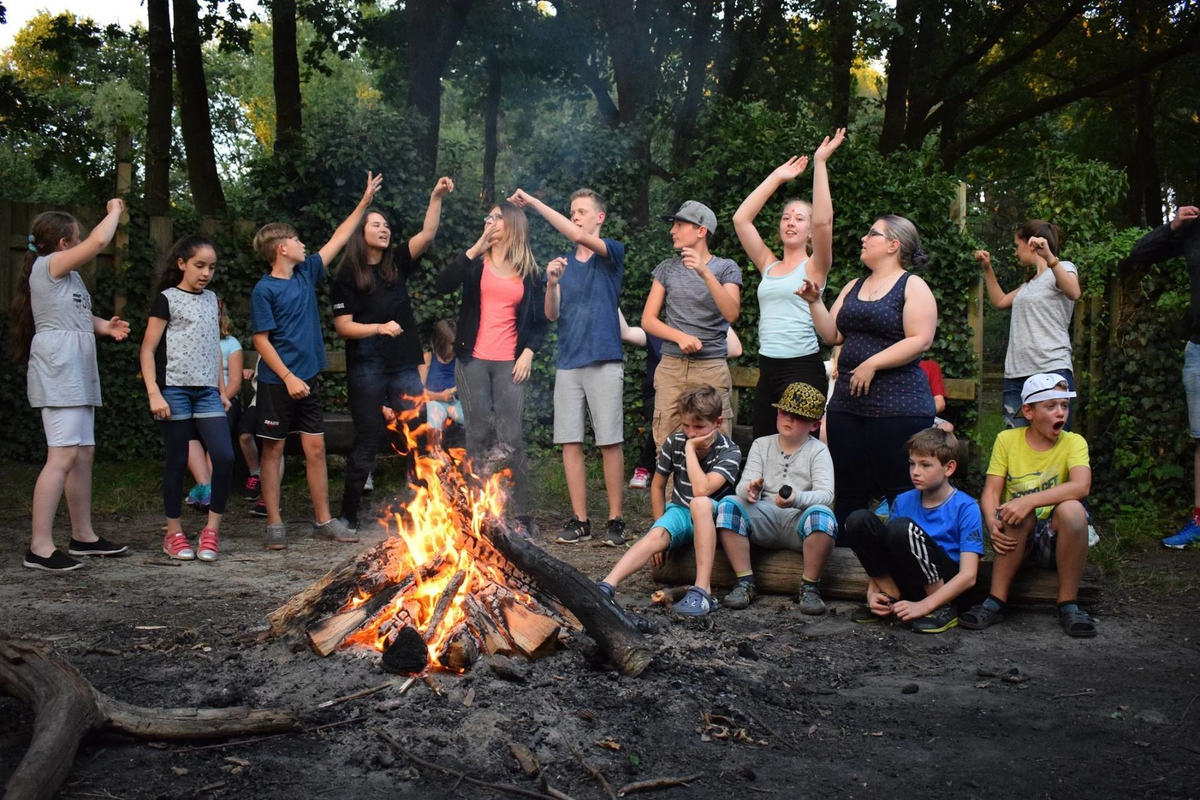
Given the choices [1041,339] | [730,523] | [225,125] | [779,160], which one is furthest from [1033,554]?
[225,125]

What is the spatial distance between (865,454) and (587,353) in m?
2.04

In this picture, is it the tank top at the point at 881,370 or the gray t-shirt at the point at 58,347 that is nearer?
the tank top at the point at 881,370

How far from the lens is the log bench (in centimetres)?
528

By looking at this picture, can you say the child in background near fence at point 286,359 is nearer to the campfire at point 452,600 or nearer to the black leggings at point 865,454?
the campfire at point 452,600

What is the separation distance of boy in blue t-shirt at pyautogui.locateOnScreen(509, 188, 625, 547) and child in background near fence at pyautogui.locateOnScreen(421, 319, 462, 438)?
149 cm

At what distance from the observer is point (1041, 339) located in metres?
6.96

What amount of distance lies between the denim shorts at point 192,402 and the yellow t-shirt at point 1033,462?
15.0 feet

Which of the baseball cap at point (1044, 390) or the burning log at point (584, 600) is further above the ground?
the baseball cap at point (1044, 390)

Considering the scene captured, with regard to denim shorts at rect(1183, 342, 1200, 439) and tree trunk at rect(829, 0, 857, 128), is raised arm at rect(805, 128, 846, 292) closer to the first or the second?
denim shorts at rect(1183, 342, 1200, 439)

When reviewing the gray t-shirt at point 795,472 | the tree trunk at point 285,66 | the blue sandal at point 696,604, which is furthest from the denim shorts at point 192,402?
the tree trunk at point 285,66

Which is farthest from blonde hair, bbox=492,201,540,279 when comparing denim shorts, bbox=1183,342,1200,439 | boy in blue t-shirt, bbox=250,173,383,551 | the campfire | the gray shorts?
denim shorts, bbox=1183,342,1200,439

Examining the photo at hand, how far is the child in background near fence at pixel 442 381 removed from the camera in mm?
8180

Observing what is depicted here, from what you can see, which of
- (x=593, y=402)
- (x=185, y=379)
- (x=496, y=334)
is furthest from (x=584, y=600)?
(x=185, y=379)

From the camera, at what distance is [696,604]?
5.23 meters
